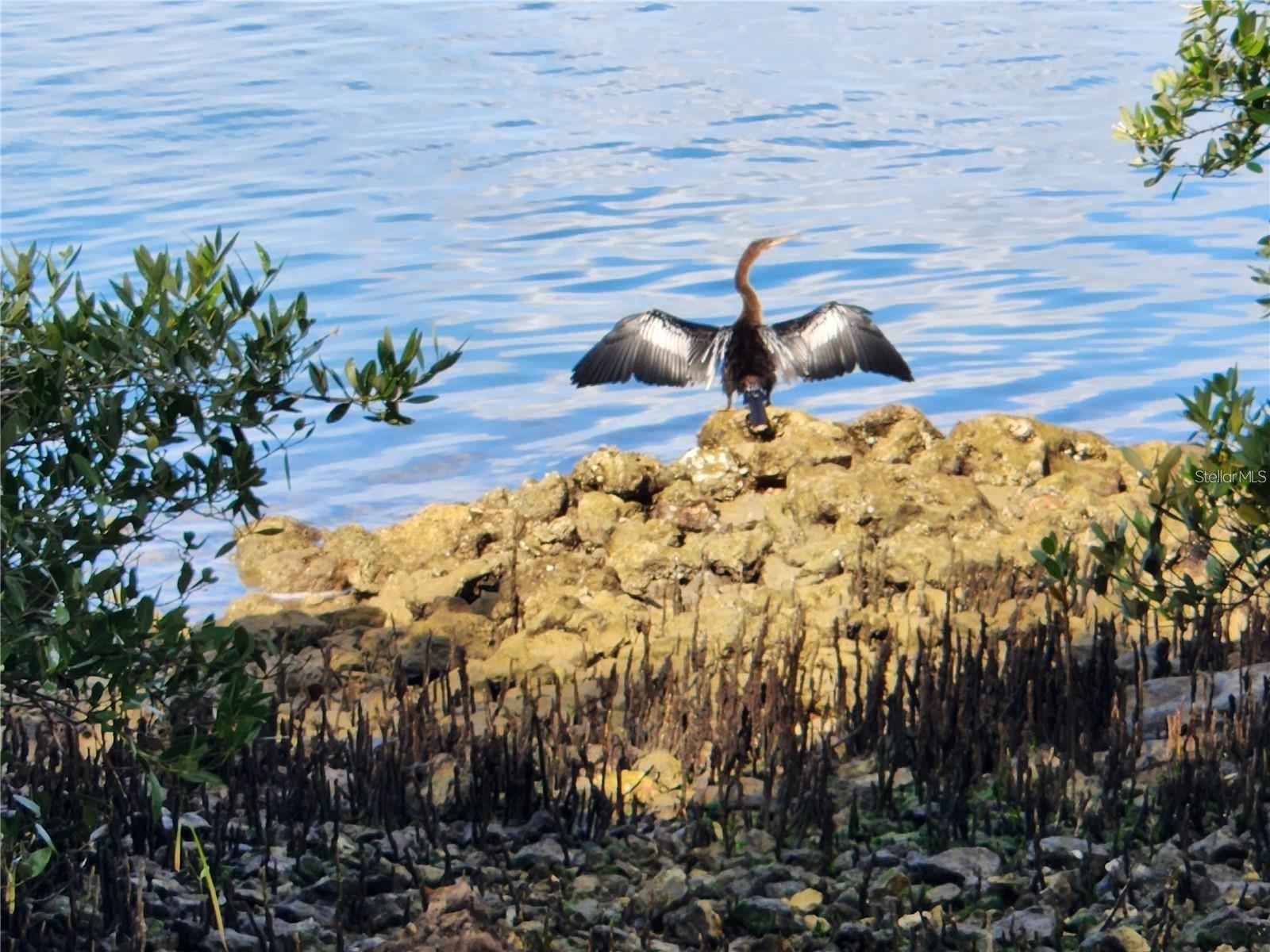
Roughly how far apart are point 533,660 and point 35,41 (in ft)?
93.9

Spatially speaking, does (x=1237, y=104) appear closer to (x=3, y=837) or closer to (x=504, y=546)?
(x=3, y=837)

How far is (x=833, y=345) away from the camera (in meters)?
12.7

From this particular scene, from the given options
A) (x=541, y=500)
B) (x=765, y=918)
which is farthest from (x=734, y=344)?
(x=765, y=918)

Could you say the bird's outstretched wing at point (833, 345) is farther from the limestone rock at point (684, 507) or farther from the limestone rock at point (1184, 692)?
the limestone rock at point (1184, 692)

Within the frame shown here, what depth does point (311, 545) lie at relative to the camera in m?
10.1

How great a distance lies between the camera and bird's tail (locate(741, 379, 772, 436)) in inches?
393

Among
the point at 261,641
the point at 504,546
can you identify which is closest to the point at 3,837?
the point at 261,641

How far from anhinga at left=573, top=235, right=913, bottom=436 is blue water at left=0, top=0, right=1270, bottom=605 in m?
0.78

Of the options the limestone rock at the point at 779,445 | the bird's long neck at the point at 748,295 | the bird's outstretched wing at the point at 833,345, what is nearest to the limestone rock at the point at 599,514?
the limestone rock at the point at 779,445

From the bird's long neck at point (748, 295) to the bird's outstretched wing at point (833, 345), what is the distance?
146mm

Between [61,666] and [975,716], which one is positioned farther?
[975,716]

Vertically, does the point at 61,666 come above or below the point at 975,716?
above

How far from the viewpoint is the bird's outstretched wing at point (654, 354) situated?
41.5 ft

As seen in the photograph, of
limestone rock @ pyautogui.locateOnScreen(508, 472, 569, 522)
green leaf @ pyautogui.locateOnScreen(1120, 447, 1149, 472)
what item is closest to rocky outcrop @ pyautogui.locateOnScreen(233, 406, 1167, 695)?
limestone rock @ pyautogui.locateOnScreen(508, 472, 569, 522)
